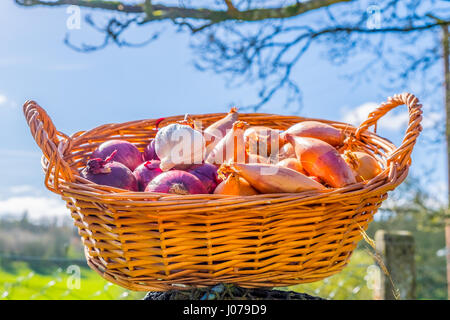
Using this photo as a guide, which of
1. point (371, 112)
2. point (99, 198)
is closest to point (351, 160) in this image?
point (371, 112)

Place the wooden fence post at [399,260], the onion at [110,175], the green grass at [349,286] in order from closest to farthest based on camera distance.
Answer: the onion at [110,175], the wooden fence post at [399,260], the green grass at [349,286]

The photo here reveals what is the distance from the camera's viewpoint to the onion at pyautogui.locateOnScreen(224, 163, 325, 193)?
2.25 ft

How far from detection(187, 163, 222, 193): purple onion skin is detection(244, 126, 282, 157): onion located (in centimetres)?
14

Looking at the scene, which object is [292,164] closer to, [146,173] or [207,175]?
[207,175]

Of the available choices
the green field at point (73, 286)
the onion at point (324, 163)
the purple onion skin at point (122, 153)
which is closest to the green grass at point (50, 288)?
the green field at point (73, 286)

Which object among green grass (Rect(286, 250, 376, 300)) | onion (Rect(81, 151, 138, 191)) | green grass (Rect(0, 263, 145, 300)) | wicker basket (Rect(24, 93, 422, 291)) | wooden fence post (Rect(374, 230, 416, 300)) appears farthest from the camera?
green grass (Rect(286, 250, 376, 300))

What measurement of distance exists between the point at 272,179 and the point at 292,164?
0.46 ft

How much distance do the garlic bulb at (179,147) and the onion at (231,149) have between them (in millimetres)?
31

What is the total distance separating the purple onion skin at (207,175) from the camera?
2.56ft

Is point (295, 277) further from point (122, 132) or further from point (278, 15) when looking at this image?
point (278, 15)

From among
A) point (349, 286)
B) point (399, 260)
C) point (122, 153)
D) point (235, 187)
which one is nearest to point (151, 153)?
point (122, 153)

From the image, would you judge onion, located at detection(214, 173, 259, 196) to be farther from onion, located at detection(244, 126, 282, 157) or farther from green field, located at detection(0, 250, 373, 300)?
green field, located at detection(0, 250, 373, 300)

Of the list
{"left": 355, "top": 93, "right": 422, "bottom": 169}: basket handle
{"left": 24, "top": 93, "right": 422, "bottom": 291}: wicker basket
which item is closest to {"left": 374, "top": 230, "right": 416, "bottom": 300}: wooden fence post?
{"left": 355, "top": 93, "right": 422, "bottom": 169}: basket handle

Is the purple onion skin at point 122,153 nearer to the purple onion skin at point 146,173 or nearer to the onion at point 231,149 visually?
the purple onion skin at point 146,173
